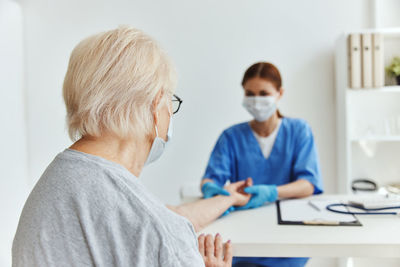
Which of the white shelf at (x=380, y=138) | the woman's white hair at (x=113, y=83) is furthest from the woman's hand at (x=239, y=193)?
the white shelf at (x=380, y=138)

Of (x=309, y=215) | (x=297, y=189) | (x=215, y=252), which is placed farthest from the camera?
(x=297, y=189)

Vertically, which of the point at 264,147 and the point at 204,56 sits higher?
the point at 204,56

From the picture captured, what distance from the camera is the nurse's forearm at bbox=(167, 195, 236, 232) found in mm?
1280

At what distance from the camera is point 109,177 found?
68 centimetres

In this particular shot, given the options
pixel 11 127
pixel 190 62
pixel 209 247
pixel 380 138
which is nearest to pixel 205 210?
pixel 209 247

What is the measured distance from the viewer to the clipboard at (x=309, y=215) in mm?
1206

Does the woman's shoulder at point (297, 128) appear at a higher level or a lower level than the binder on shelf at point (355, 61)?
lower

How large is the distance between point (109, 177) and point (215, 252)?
1.42ft

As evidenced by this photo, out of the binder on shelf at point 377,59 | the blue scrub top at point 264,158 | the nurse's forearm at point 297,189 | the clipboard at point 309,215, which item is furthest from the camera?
the binder on shelf at point 377,59

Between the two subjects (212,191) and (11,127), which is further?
(11,127)

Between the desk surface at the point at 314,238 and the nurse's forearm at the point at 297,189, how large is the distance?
0.98ft

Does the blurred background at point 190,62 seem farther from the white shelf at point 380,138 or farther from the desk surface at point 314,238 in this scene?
the desk surface at point 314,238

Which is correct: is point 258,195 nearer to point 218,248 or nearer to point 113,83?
point 218,248

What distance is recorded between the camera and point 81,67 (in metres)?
0.74
